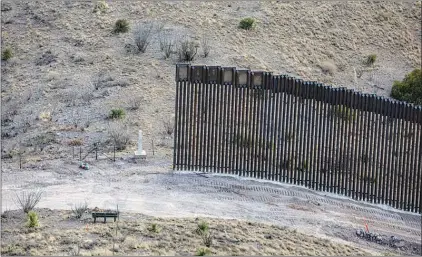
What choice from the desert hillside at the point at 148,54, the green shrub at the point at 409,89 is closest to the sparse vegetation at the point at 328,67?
the desert hillside at the point at 148,54

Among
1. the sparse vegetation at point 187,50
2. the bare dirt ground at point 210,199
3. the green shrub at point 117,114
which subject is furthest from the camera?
the sparse vegetation at point 187,50

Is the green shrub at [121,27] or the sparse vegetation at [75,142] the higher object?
the green shrub at [121,27]

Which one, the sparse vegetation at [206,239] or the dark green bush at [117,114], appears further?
the dark green bush at [117,114]

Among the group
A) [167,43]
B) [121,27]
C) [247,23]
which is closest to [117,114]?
[167,43]

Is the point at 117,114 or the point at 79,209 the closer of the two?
the point at 79,209

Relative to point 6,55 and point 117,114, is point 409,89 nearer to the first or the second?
point 117,114

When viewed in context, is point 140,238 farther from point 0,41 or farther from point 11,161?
point 0,41

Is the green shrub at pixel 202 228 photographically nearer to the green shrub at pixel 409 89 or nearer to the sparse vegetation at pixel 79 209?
the sparse vegetation at pixel 79 209

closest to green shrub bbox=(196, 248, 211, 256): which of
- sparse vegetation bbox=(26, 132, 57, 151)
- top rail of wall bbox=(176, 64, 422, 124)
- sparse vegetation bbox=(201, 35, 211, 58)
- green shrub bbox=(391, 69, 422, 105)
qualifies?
top rail of wall bbox=(176, 64, 422, 124)
